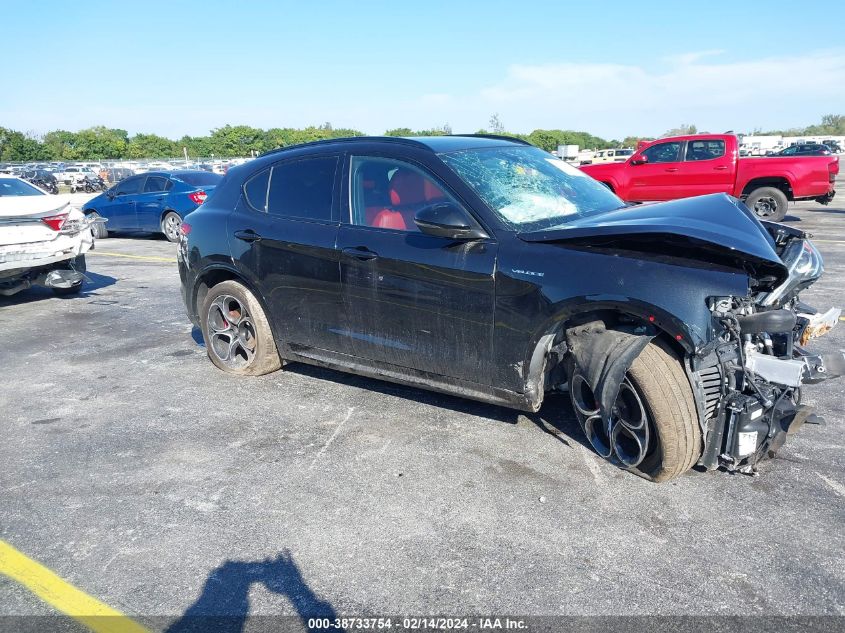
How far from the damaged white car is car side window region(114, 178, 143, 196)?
6.36 m

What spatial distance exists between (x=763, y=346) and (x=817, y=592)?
1.19 m

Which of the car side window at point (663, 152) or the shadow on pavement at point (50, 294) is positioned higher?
the car side window at point (663, 152)

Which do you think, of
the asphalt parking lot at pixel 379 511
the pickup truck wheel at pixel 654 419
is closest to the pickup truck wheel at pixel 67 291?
the asphalt parking lot at pixel 379 511

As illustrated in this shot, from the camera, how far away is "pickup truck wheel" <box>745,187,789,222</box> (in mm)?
13805

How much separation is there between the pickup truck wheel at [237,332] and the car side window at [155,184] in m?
10.2

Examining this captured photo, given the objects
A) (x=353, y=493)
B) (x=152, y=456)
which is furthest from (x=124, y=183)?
(x=353, y=493)

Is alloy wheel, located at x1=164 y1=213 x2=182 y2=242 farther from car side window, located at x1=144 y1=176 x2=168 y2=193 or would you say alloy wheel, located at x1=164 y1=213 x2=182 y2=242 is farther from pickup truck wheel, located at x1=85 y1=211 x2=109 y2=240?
pickup truck wheel, located at x1=85 y1=211 x2=109 y2=240

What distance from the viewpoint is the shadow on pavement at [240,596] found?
258 centimetres

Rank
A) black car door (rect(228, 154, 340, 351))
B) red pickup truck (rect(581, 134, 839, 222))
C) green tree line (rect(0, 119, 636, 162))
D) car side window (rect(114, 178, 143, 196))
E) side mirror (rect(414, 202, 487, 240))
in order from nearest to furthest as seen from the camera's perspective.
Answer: side mirror (rect(414, 202, 487, 240)) → black car door (rect(228, 154, 340, 351)) → red pickup truck (rect(581, 134, 839, 222)) → car side window (rect(114, 178, 143, 196)) → green tree line (rect(0, 119, 636, 162))

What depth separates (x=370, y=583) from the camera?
2.78 m

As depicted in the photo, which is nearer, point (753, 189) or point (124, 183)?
point (753, 189)

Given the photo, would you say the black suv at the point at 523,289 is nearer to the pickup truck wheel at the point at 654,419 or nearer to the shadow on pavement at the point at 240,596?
the pickup truck wheel at the point at 654,419

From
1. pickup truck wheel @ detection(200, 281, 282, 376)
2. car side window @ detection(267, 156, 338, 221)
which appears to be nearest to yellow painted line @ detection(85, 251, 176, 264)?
pickup truck wheel @ detection(200, 281, 282, 376)

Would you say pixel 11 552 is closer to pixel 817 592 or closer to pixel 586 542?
pixel 586 542
